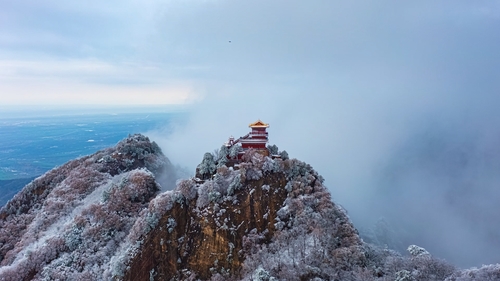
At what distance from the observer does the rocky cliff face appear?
23703 millimetres

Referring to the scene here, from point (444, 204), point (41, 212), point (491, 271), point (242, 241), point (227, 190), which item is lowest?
point (444, 204)

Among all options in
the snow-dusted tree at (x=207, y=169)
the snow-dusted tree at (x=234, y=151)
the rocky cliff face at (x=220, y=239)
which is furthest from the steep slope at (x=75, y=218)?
the snow-dusted tree at (x=234, y=151)

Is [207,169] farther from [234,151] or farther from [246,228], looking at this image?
[246,228]

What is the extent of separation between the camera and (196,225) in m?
28.8

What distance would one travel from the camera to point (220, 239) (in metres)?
27.5

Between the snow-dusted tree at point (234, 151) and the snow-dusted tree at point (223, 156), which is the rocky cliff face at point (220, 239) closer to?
the snow-dusted tree at point (223, 156)

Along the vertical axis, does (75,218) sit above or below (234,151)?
below

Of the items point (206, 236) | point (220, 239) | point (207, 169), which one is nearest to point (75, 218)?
point (207, 169)

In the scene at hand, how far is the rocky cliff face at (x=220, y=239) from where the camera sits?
77.8 ft

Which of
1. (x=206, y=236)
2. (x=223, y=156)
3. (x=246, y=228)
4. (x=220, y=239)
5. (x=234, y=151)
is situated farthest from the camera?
(x=223, y=156)

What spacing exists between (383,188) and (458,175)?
32.0 metres

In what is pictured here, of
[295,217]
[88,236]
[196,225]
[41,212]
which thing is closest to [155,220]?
[196,225]

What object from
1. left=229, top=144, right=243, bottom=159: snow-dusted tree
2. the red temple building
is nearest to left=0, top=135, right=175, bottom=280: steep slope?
left=229, top=144, right=243, bottom=159: snow-dusted tree

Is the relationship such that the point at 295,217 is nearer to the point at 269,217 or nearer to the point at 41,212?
the point at 269,217
